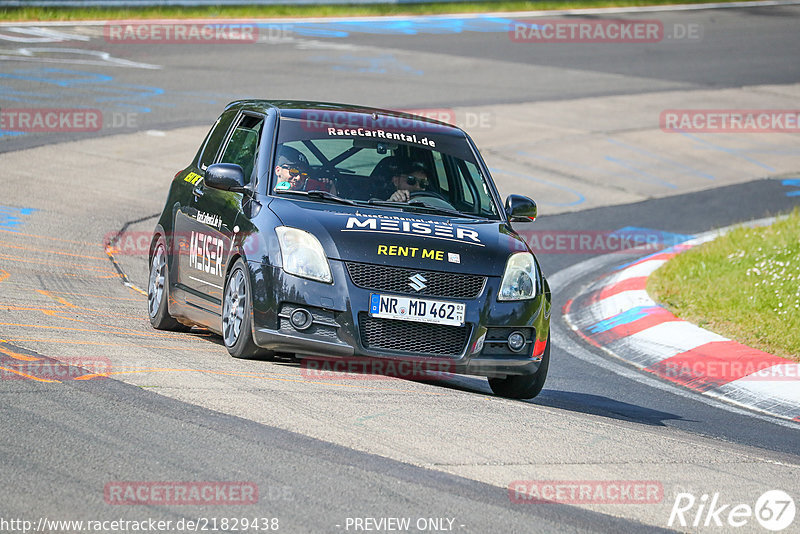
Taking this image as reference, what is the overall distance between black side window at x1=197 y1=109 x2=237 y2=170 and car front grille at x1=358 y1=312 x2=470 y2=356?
2.52 m

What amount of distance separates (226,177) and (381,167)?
1.05 m

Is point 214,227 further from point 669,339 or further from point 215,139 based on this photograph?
point 669,339

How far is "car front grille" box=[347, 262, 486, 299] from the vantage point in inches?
276

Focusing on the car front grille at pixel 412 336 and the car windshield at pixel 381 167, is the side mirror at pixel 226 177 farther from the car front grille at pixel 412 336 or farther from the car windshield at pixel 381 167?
the car front grille at pixel 412 336

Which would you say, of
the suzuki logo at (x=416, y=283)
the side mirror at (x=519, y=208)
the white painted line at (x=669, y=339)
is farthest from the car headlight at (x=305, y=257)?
the white painted line at (x=669, y=339)

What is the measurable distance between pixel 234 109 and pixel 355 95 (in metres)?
12.8

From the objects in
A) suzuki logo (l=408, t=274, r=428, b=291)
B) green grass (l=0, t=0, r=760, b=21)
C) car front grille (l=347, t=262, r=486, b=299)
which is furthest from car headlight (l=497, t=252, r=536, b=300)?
green grass (l=0, t=0, r=760, b=21)

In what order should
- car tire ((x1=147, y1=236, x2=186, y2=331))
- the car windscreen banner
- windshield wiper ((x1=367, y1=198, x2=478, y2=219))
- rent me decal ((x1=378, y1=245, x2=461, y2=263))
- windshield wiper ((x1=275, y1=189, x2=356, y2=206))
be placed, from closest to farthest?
rent me decal ((x1=378, y1=245, x2=461, y2=263)) → windshield wiper ((x1=275, y1=189, x2=356, y2=206)) → windshield wiper ((x1=367, y1=198, x2=478, y2=219)) → the car windscreen banner → car tire ((x1=147, y1=236, x2=186, y2=331))

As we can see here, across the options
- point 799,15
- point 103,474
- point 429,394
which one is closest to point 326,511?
point 103,474

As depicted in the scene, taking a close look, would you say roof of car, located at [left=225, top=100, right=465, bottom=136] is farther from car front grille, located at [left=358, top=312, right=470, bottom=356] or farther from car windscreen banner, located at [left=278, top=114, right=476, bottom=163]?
car front grille, located at [left=358, top=312, right=470, bottom=356]

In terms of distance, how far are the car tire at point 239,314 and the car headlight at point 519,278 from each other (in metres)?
1.47

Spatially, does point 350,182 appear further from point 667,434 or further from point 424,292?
point 667,434

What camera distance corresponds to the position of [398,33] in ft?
99.0

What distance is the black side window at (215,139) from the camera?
8938 mm
